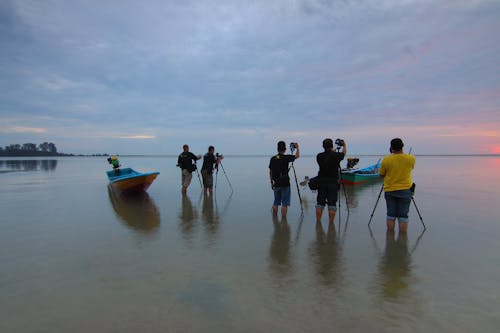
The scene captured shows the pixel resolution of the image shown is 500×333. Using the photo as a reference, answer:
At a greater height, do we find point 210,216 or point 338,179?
point 338,179

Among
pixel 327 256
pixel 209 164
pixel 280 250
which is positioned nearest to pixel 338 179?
pixel 327 256

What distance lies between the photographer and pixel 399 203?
596 centimetres

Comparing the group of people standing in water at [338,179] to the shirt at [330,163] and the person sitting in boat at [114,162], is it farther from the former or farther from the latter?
the person sitting in boat at [114,162]

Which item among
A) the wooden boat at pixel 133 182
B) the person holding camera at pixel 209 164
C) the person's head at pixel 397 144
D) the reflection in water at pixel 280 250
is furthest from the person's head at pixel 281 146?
the wooden boat at pixel 133 182

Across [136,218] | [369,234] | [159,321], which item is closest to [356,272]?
[369,234]

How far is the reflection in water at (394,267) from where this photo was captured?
3713 mm

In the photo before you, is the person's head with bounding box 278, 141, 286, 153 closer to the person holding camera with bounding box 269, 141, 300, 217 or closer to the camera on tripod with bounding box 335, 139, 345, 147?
the person holding camera with bounding box 269, 141, 300, 217

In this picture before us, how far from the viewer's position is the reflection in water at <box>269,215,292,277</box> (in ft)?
14.3

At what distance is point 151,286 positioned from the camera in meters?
3.78

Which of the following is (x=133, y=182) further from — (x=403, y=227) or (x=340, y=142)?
(x=403, y=227)

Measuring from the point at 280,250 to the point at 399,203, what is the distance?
9.49 ft

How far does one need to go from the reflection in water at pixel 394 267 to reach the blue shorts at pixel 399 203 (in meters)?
0.49

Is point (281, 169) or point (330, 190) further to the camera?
point (281, 169)

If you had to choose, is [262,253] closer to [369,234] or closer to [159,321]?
[159,321]
